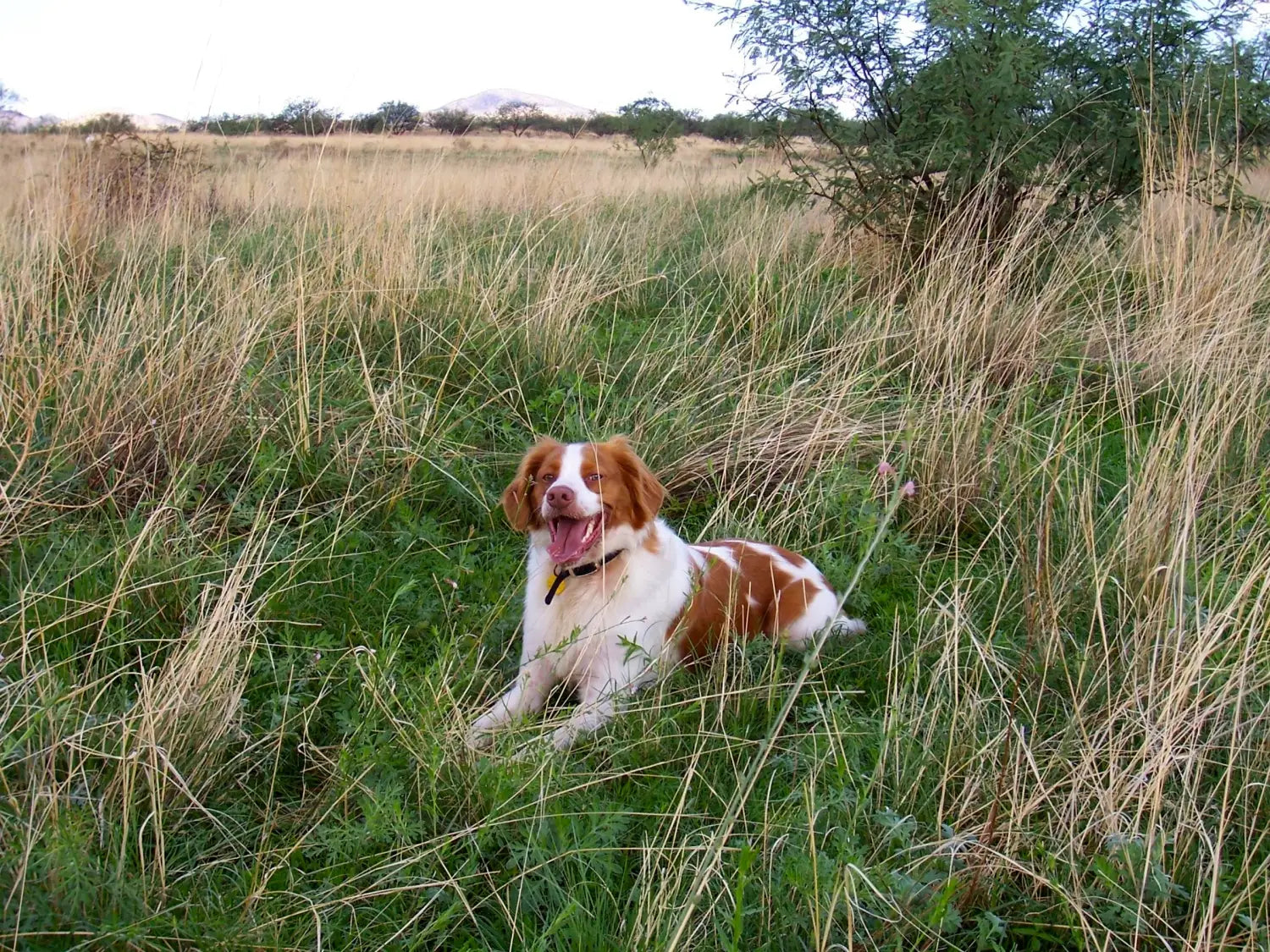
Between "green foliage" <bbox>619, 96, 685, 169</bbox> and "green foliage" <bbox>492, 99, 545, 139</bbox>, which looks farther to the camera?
"green foliage" <bbox>619, 96, 685, 169</bbox>

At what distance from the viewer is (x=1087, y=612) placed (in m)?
2.69

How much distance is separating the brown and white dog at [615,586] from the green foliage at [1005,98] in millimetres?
2931

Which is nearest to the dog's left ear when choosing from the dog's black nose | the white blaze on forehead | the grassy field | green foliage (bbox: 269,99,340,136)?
the white blaze on forehead

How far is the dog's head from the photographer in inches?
108

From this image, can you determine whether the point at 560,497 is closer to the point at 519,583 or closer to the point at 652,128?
the point at 519,583

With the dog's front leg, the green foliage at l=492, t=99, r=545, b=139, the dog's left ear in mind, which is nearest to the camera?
the dog's front leg

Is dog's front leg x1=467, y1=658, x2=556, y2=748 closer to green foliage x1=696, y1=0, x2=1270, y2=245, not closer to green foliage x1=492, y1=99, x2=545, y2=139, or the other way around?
green foliage x1=696, y1=0, x2=1270, y2=245

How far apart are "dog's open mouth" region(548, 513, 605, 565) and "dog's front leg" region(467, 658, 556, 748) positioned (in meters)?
0.29

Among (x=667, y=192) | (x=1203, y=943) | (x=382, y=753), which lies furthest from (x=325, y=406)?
(x=667, y=192)

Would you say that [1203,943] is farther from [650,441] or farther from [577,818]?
[650,441]

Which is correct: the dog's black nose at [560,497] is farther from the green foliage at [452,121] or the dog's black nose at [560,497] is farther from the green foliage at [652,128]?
the green foliage at [652,128]

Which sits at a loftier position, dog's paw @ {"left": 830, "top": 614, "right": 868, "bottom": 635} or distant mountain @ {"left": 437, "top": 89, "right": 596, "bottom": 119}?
distant mountain @ {"left": 437, "top": 89, "right": 596, "bottom": 119}

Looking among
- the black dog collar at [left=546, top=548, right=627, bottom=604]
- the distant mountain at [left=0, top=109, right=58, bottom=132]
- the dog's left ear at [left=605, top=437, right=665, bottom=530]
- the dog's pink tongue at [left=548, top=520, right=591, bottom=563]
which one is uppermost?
the distant mountain at [left=0, top=109, right=58, bottom=132]

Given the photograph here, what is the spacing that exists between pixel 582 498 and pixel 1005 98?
3900mm
